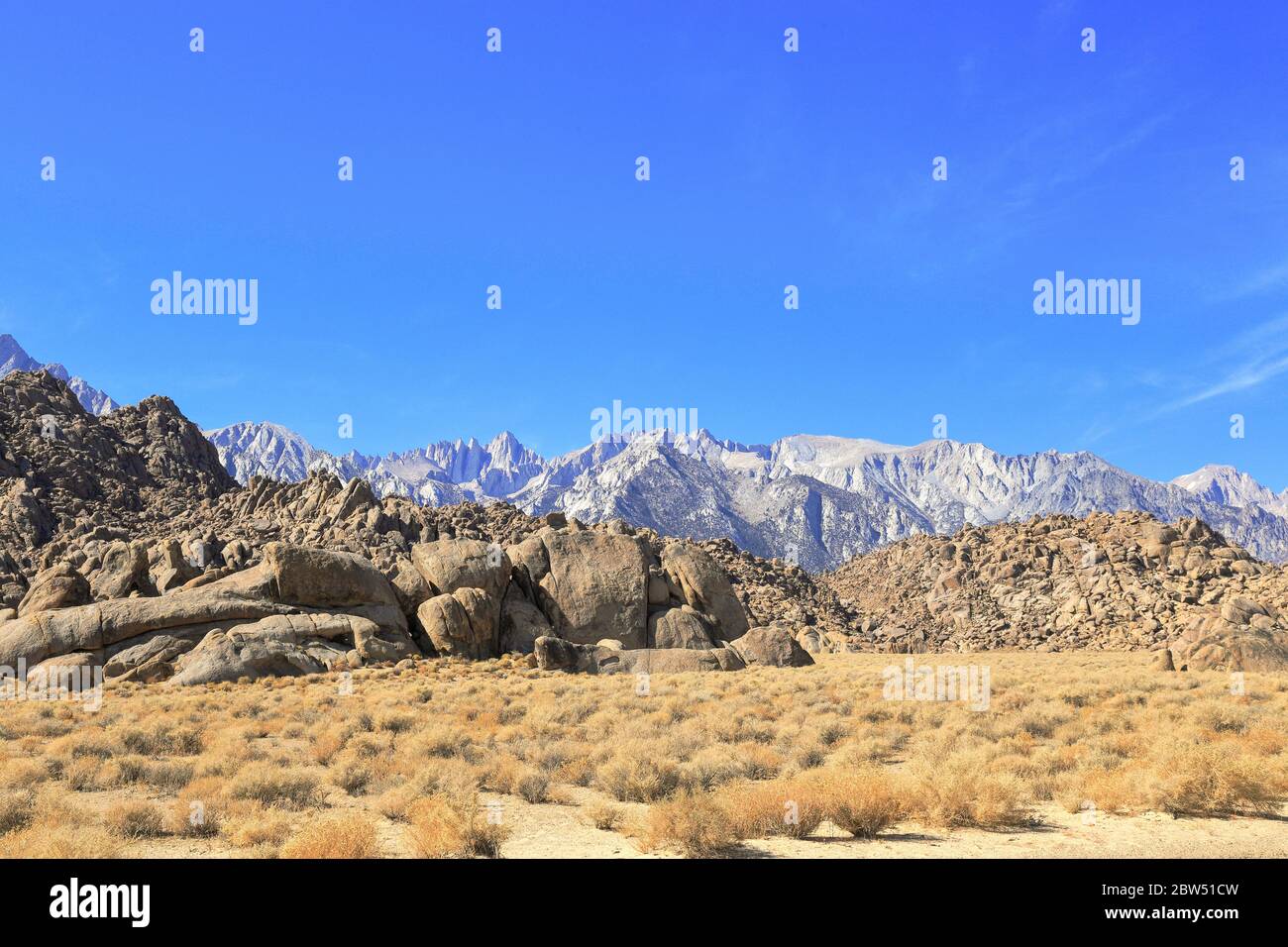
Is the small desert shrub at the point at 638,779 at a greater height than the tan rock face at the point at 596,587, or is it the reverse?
the tan rock face at the point at 596,587

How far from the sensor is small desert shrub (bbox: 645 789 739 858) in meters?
10.1

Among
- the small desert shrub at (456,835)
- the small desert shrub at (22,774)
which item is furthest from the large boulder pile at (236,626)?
the small desert shrub at (456,835)

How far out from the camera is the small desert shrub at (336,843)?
945 cm

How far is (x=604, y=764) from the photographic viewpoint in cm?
1548

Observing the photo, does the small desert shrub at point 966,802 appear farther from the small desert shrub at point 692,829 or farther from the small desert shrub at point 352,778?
the small desert shrub at point 352,778

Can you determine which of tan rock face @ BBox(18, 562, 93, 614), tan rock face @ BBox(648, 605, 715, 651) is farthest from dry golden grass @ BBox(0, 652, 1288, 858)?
tan rock face @ BBox(648, 605, 715, 651)

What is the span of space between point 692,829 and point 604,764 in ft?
18.4

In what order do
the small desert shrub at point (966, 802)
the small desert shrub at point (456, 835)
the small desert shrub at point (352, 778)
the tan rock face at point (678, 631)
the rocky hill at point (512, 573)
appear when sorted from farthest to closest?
the tan rock face at point (678, 631), the rocky hill at point (512, 573), the small desert shrub at point (352, 778), the small desert shrub at point (966, 802), the small desert shrub at point (456, 835)

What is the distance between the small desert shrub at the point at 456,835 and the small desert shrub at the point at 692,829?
1.96 meters

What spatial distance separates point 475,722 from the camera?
70.0ft

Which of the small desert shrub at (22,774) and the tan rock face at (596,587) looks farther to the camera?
the tan rock face at (596,587)

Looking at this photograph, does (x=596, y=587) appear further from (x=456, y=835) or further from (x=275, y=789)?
(x=456, y=835)
